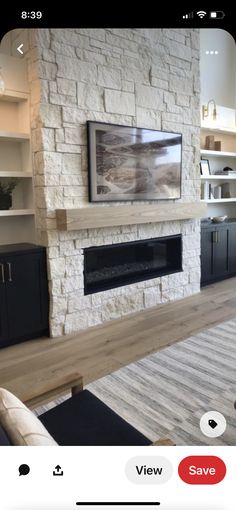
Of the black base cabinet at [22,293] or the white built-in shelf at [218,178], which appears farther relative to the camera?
the white built-in shelf at [218,178]

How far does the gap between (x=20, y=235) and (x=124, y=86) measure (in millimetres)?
1556

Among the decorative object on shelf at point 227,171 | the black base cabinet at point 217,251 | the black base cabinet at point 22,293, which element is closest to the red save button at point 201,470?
the black base cabinet at point 22,293

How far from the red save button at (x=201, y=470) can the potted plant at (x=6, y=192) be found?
238 cm

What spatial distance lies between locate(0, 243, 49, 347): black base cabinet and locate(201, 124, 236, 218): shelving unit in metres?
2.41

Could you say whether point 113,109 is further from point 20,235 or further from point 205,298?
point 205,298

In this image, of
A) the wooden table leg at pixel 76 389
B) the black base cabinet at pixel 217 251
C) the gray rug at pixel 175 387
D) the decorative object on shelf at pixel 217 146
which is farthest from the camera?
the decorative object on shelf at pixel 217 146

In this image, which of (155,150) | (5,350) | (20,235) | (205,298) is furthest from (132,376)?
(155,150)

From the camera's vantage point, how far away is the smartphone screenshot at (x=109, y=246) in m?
1.62

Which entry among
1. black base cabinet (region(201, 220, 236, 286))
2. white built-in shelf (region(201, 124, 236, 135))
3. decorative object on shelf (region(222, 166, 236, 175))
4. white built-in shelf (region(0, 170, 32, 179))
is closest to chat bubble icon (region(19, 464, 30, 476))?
white built-in shelf (region(0, 170, 32, 179))

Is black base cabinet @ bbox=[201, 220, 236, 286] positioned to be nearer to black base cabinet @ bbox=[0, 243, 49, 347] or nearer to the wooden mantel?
the wooden mantel

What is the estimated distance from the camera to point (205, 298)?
3.56 metres

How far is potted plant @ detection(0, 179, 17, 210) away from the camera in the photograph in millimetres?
2553
